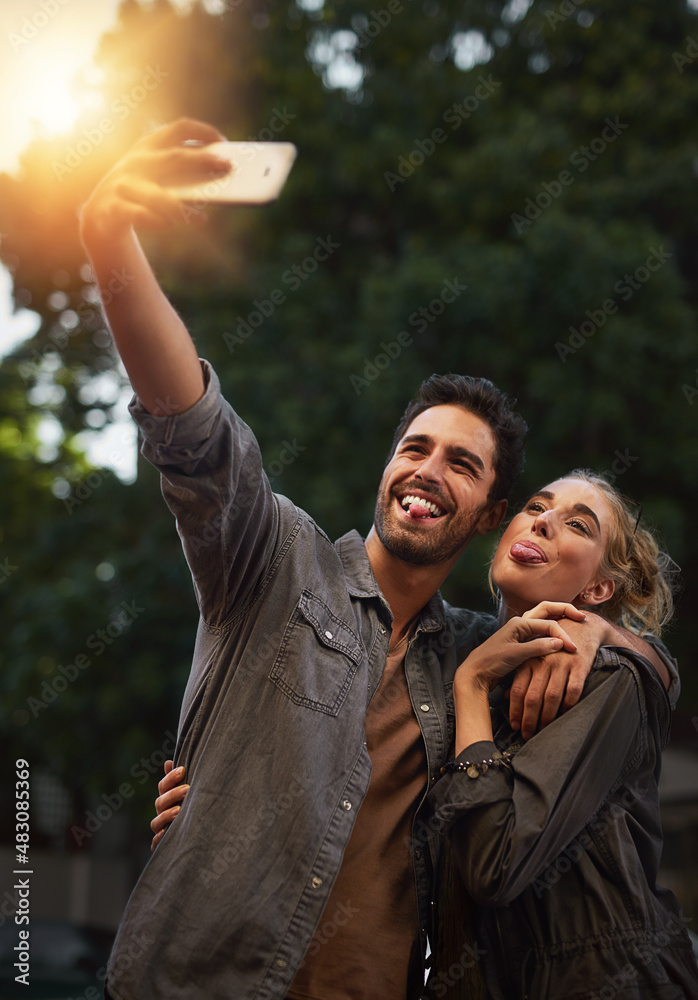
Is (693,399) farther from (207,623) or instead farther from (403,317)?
(207,623)

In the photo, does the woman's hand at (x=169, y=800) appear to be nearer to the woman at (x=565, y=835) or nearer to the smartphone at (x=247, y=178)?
the woman at (x=565, y=835)

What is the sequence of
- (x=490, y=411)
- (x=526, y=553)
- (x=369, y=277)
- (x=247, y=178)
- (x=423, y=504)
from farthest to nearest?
(x=369, y=277)
(x=490, y=411)
(x=423, y=504)
(x=526, y=553)
(x=247, y=178)

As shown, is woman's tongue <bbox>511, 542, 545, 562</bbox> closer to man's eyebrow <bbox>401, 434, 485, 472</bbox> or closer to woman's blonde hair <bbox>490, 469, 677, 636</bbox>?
woman's blonde hair <bbox>490, 469, 677, 636</bbox>

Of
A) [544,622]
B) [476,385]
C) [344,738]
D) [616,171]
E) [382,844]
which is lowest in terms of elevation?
[382,844]

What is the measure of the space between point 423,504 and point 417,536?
0.10m

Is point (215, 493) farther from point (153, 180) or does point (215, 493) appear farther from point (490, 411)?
point (490, 411)

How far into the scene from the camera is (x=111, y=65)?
30.7ft

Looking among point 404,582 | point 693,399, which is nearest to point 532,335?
point 693,399

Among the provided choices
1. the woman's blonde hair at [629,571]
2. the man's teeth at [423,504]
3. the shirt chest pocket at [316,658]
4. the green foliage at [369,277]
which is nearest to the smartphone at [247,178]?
the shirt chest pocket at [316,658]

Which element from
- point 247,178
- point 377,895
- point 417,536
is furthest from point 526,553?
point 247,178

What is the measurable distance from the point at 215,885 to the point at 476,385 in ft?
5.88

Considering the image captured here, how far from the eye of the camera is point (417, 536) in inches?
108

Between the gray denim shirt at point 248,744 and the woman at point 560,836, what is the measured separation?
160 millimetres

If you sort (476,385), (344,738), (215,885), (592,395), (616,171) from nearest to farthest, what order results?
(215,885)
(344,738)
(476,385)
(592,395)
(616,171)
